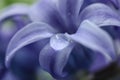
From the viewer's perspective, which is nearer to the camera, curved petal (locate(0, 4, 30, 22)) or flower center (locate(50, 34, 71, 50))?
flower center (locate(50, 34, 71, 50))

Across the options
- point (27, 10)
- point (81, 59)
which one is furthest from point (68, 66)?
point (27, 10)

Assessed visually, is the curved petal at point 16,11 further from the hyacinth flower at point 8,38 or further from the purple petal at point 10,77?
the purple petal at point 10,77

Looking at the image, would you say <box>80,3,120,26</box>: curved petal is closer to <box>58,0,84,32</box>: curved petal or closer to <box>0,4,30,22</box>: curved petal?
<box>58,0,84,32</box>: curved petal

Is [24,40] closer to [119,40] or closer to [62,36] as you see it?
[62,36]

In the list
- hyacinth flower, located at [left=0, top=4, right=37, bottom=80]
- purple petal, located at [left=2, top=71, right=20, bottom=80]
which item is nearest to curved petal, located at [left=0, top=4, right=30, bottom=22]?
hyacinth flower, located at [left=0, top=4, right=37, bottom=80]

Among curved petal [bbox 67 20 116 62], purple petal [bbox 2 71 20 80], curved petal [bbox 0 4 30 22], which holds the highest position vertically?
curved petal [bbox 67 20 116 62]

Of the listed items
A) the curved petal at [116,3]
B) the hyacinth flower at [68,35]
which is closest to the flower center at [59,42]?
the hyacinth flower at [68,35]

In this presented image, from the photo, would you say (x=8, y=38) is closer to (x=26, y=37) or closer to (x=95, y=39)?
(x=26, y=37)
